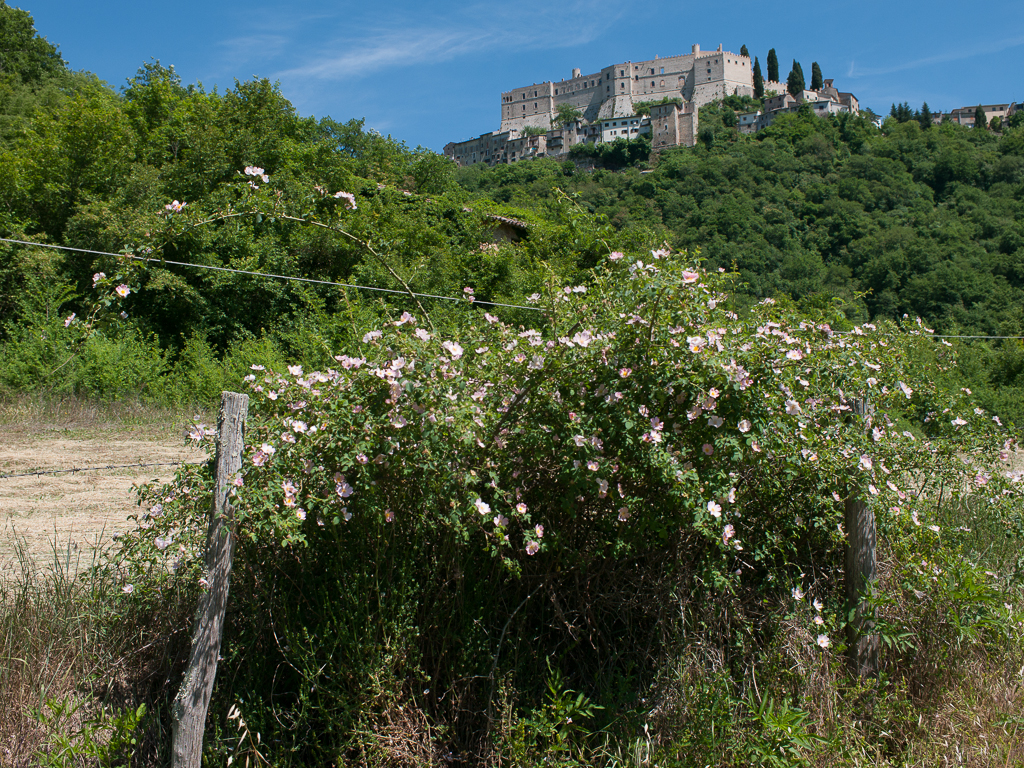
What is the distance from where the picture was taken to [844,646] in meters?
2.52

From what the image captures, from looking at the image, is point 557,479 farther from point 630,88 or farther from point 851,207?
point 630,88

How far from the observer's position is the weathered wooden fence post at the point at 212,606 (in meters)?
2.22

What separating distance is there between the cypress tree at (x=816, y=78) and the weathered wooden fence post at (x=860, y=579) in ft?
346

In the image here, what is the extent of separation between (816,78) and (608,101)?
26842 mm

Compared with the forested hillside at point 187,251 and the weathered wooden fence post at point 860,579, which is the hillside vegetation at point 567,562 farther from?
the forested hillside at point 187,251

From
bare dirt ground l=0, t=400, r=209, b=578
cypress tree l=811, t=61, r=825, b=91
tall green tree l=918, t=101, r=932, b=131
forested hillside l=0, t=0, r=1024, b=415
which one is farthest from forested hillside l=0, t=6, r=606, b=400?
cypress tree l=811, t=61, r=825, b=91

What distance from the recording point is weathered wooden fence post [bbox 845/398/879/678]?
2.65m

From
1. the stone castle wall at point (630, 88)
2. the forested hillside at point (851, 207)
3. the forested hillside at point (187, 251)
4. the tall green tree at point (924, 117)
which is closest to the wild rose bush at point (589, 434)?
the forested hillside at point (187, 251)

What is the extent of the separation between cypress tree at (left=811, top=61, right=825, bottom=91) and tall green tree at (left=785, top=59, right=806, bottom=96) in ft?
9.18

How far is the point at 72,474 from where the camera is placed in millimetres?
6988

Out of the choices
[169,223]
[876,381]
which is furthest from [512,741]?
[169,223]

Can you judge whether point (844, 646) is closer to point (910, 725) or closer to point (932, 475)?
point (910, 725)

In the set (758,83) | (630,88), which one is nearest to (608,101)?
(630,88)

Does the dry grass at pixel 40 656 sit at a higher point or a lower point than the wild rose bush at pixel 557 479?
lower
